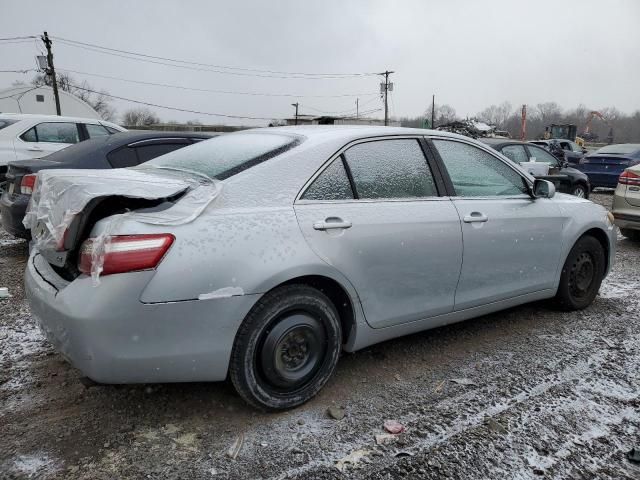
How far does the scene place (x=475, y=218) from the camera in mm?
3393

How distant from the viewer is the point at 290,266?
8.29ft

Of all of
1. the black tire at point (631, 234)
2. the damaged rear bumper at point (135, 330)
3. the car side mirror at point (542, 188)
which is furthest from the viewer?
the black tire at point (631, 234)

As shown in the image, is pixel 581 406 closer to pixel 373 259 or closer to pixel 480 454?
pixel 480 454

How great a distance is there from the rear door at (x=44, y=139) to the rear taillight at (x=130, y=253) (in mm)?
6732

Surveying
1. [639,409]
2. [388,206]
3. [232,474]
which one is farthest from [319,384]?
[639,409]

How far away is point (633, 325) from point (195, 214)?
373 cm

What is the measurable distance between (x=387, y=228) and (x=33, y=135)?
7185mm

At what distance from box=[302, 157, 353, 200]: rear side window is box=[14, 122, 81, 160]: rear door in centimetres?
668

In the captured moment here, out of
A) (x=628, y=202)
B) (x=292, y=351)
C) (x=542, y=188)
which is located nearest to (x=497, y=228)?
(x=542, y=188)

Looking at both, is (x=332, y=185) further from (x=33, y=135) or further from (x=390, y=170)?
(x=33, y=135)

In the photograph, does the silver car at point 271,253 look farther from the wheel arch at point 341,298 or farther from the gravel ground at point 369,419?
the gravel ground at point 369,419

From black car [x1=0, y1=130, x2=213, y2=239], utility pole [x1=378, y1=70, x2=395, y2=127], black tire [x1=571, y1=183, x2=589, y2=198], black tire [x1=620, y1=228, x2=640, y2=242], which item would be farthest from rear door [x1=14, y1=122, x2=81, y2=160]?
utility pole [x1=378, y1=70, x2=395, y2=127]

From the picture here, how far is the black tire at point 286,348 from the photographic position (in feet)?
8.23

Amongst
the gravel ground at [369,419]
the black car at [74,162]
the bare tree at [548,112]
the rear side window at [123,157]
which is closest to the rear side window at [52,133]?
the black car at [74,162]
